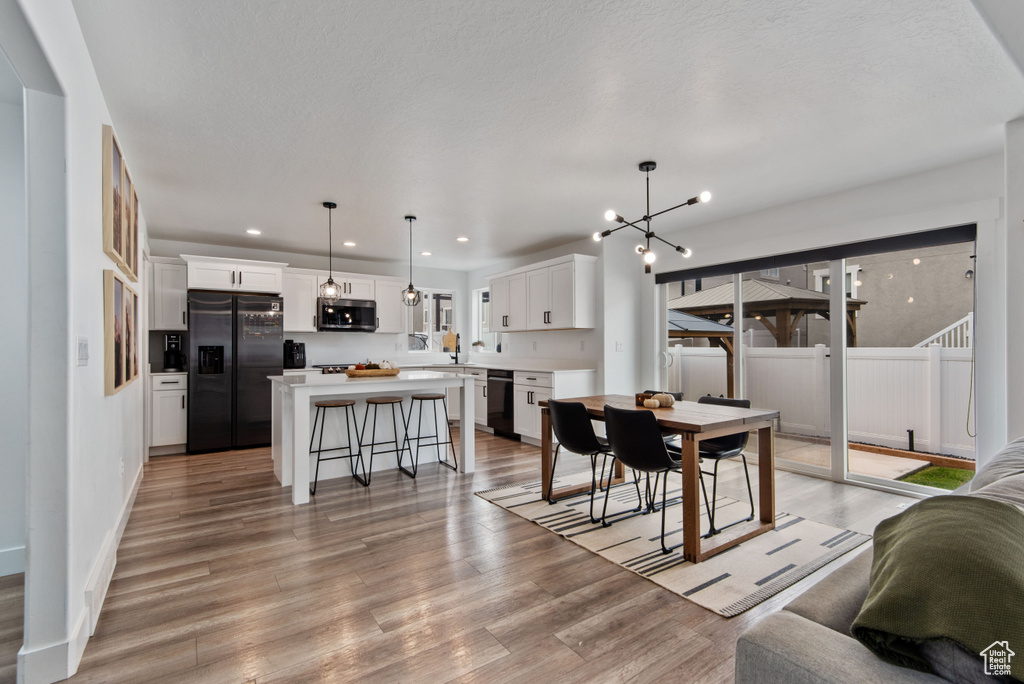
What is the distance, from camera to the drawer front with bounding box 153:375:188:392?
538cm

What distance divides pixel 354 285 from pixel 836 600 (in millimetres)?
6608

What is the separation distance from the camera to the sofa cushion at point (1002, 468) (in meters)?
1.50

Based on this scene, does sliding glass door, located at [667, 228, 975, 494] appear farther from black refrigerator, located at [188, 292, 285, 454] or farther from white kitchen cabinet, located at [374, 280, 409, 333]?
black refrigerator, located at [188, 292, 285, 454]

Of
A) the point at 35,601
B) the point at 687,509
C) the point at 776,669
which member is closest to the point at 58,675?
the point at 35,601

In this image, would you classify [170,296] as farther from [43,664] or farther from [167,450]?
[43,664]

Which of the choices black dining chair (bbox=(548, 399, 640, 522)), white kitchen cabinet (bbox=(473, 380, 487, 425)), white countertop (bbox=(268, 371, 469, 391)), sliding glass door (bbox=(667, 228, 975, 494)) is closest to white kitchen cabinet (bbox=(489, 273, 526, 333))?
white kitchen cabinet (bbox=(473, 380, 487, 425))

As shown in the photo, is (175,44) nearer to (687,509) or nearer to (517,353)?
(687,509)

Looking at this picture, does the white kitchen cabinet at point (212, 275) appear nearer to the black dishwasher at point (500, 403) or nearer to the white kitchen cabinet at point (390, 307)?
the white kitchen cabinet at point (390, 307)

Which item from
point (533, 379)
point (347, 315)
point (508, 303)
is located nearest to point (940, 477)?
point (533, 379)

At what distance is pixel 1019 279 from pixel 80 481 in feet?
15.9

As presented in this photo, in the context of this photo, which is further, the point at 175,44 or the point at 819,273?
the point at 819,273

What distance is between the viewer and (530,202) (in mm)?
4500

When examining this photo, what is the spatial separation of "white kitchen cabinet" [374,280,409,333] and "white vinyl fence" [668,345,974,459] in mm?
4626

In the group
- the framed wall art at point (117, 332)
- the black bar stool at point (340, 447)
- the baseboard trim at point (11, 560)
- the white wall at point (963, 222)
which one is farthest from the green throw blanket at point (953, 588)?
the black bar stool at point (340, 447)
